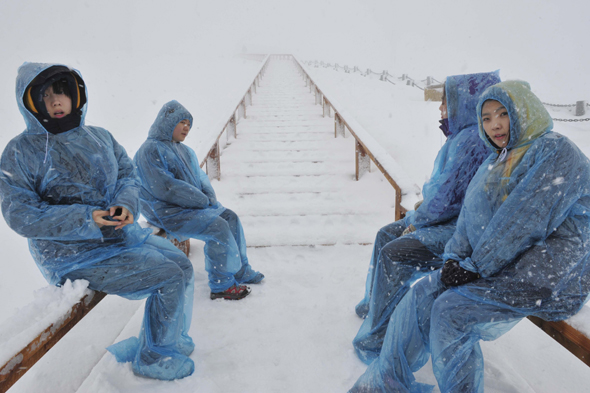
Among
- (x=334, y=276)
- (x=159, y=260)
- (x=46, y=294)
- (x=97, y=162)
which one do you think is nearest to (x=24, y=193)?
(x=97, y=162)

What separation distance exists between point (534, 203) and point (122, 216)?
1807 mm

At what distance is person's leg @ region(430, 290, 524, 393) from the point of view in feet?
4.80

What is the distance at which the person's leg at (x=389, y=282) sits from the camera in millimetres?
2018

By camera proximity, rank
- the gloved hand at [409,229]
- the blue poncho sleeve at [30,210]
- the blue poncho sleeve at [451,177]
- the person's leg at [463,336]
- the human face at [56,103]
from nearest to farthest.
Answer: the person's leg at [463,336] → the blue poncho sleeve at [30,210] → the human face at [56,103] → the blue poncho sleeve at [451,177] → the gloved hand at [409,229]

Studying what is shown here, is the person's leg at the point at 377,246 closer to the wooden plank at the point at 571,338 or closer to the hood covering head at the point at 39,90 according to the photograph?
the wooden plank at the point at 571,338

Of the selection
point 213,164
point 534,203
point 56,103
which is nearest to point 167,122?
point 56,103

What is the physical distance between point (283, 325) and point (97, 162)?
1.43m

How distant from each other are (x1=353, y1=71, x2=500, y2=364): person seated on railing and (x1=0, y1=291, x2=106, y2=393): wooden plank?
1.42 meters

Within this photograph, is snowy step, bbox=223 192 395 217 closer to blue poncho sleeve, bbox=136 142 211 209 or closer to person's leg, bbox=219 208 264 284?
person's leg, bbox=219 208 264 284

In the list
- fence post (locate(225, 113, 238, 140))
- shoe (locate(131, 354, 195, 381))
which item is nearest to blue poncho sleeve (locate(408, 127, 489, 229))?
shoe (locate(131, 354, 195, 381))

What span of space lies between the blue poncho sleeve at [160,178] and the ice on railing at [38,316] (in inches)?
36.4

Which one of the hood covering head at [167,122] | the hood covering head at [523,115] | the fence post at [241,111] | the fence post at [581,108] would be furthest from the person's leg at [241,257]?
the fence post at [581,108]

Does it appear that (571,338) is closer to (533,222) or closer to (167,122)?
(533,222)

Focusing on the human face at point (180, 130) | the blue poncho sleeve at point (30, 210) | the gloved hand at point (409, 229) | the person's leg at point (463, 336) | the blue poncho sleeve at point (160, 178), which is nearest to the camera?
the person's leg at point (463, 336)
